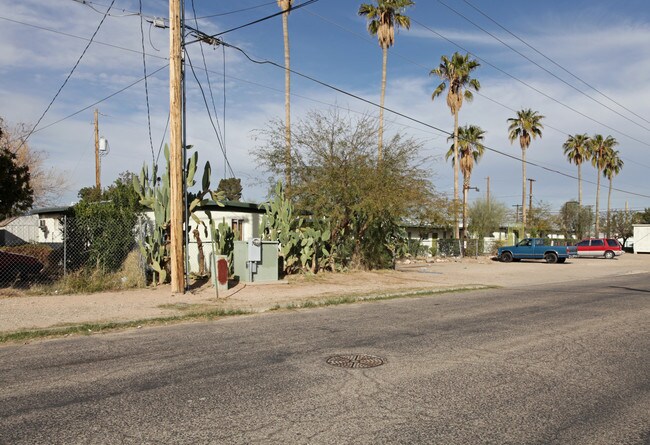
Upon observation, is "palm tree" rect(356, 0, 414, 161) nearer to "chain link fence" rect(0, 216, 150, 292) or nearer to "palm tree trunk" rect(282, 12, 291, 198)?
"palm tree trunk" rect(282, 12, 291, 198)

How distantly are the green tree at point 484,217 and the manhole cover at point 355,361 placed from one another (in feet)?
140

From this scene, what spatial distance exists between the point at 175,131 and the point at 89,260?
492cm

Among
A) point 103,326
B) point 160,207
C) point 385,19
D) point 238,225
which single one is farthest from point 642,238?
point 103,326

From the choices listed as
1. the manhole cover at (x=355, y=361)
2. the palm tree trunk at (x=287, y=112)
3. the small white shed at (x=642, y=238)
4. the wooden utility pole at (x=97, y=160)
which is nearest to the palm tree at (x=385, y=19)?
the palm tree trunk at (x=287, y=112)

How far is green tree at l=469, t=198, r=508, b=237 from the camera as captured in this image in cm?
4866

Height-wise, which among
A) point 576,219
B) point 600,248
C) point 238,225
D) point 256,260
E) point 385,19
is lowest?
point 600,248

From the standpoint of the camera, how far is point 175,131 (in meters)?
13.2

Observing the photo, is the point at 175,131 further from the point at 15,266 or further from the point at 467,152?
the point at 467,152

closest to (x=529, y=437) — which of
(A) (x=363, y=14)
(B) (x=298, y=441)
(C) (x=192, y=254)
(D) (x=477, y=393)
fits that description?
(D) (x=477, y=393)

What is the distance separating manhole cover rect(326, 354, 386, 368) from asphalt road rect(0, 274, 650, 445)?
125 millimetres

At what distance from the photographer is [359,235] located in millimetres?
21609

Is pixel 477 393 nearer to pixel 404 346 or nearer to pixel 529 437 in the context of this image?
pixel 529 437

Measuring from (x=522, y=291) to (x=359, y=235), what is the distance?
287 inches

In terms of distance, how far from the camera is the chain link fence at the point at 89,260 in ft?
46.2
